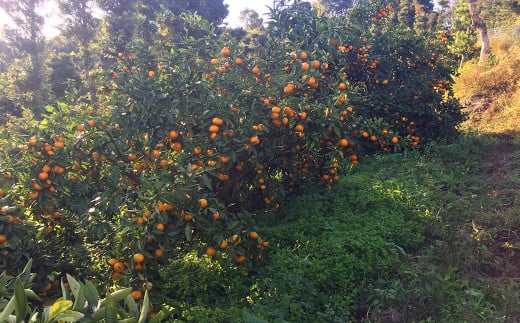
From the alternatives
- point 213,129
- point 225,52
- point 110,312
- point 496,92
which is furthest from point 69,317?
point 496,92

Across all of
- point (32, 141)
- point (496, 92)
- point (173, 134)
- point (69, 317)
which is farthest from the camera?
point (496, 92)

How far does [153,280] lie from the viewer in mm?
2855

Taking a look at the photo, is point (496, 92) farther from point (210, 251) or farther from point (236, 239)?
point (210, 251)

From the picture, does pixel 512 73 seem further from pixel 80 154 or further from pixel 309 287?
pixel 80 154

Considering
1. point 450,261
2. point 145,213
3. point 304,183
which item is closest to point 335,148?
point 304,183

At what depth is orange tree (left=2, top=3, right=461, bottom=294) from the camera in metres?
2.72

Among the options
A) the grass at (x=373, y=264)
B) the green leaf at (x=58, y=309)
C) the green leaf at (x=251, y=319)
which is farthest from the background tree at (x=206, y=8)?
the green leaf at (x=58, y=309)

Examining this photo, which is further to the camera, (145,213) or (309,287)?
(309,287)

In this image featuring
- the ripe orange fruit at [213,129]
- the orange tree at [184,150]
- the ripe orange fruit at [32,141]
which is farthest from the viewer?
the ripe orange fruit at [213,129]

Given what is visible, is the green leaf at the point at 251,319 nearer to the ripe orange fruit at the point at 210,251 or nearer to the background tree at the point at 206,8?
the ripe orange fruit at the point at 210,251

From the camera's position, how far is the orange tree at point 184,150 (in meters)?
2.72

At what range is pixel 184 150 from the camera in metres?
3.13

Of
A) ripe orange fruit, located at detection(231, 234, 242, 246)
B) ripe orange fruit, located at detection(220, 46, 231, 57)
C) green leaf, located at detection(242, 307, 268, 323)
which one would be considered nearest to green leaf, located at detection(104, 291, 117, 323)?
green leaf, located at detection(242, 307, 268, 323)

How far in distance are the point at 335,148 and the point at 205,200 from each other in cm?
150
